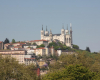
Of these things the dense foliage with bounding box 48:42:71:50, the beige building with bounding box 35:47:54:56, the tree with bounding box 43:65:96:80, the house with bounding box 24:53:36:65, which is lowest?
the tree with bounding box 43:65:96:80

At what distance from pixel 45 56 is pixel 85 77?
3125 inches

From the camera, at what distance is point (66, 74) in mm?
43188

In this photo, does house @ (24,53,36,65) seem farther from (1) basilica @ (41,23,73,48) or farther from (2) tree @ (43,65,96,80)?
(2) tree @ (43,65,96,80)

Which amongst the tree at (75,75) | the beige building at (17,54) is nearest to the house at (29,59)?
the beige building at (17,54)

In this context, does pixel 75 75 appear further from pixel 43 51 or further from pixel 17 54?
pixel 43 51

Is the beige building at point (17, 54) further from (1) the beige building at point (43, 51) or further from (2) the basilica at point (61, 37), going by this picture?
(2) the basilica at point (61, 37)

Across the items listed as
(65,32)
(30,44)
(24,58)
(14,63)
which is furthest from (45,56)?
(14,63)

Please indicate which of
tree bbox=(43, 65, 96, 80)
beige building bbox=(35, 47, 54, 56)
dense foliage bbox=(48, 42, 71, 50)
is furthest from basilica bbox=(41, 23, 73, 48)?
tree bbox=(43, 65, 96, 80)

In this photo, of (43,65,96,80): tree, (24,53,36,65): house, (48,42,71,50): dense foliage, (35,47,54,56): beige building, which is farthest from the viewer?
(48,42,71,50): dense foliage

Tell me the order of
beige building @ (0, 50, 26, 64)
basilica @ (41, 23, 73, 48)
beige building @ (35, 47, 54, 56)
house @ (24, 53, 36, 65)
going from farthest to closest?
basilica @ (41, 23, 73, 48), beige building @ (35, 47, 54, 56), beige building @ (0, 50, 26, 64), house @ (24, 53, 36, 65)

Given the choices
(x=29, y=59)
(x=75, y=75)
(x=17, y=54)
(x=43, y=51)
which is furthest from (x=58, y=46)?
(x=75, y=75)

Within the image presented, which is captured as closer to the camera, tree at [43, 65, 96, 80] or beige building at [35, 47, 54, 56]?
tree at [43, 65, 96, 80]

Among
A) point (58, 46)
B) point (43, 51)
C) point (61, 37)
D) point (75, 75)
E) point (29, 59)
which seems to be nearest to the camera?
point (75, 75)

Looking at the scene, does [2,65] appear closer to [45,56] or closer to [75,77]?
[75,77]
